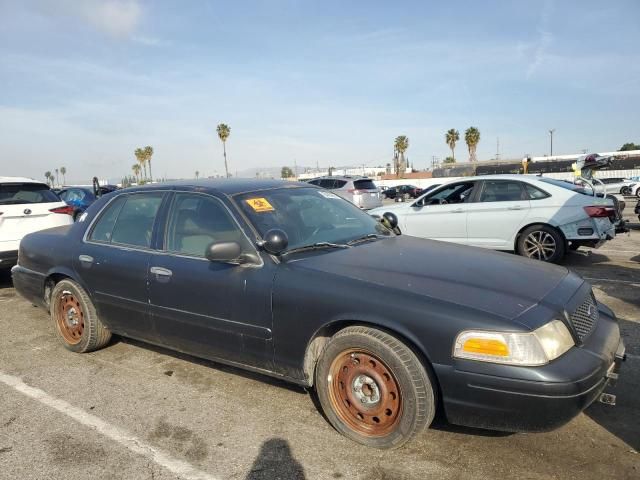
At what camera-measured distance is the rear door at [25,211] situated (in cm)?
670

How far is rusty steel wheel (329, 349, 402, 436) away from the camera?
8.95 ft

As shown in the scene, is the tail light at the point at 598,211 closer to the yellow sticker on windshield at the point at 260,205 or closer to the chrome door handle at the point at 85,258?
the yellow sticker on windshield at the point at 260,205

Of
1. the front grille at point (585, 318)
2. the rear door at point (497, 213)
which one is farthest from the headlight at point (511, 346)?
the rear door at point (497, 213)

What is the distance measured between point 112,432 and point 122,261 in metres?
1.36

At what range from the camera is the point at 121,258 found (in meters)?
3.94

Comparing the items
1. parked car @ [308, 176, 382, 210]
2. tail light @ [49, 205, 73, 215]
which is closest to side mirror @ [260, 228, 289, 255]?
tail light @ [49, 205, 73, 215]

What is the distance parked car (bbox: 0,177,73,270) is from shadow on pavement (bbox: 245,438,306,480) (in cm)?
548

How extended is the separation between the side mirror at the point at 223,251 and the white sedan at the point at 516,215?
5640 millimetres

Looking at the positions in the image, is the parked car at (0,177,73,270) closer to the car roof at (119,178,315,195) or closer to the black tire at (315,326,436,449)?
the car roof at (119,178,315,195)

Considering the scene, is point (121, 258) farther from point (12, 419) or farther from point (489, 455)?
point (489, 455)

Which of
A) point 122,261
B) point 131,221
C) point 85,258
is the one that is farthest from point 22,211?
point 122,261

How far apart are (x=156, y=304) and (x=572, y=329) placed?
9.00 ft

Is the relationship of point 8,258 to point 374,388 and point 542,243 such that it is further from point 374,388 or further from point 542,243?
point 542,243

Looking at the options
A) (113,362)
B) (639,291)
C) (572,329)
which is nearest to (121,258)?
(113,362)
